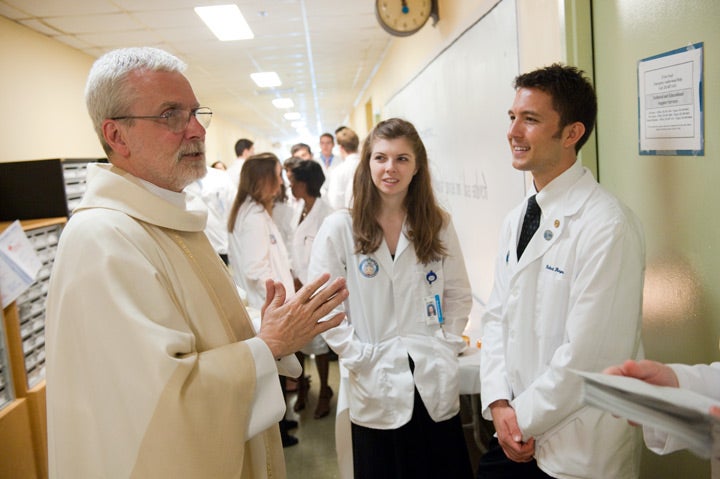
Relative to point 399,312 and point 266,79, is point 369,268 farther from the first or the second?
point 266,79

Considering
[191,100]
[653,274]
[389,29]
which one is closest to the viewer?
[191,100]

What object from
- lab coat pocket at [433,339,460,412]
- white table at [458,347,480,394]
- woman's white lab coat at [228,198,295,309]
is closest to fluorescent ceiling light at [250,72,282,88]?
woman's white lab coat at [228,198,295,309]

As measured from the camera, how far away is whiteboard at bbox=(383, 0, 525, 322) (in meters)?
2.72

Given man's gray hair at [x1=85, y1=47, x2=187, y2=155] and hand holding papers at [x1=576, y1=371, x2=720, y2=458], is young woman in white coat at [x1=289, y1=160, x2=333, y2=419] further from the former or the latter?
hand holding papers at [x1=576, y1=371, x2=720, y2=458]

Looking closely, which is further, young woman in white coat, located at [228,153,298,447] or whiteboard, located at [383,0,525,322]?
young woman in white coat, located at [228,153,298,447]

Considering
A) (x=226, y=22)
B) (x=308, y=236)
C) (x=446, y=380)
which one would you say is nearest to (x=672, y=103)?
(x=446, y=380)

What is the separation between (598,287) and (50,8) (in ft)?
16.1

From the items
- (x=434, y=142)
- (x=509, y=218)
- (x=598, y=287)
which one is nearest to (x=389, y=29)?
(x=434, y=142)

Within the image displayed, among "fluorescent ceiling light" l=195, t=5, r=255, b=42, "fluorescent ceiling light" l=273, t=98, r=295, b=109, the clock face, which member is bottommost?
the clock face

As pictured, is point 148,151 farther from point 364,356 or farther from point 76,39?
point 76,39

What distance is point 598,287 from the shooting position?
4.34 feet

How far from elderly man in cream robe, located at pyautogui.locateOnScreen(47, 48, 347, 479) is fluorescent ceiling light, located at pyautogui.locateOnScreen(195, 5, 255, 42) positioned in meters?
3.93

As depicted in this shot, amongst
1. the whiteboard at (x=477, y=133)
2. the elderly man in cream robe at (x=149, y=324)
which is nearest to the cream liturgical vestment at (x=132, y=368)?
the elderly man in cream robe at (x=149, y=324)

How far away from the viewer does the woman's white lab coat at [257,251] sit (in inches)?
137
